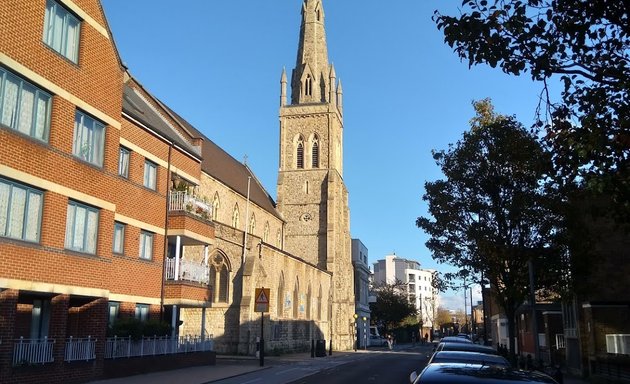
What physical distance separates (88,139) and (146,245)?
6.74 m

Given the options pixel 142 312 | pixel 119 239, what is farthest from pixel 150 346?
pixel 119 239

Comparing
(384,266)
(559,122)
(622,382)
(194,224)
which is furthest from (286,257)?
(384,266)

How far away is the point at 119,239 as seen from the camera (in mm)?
22469

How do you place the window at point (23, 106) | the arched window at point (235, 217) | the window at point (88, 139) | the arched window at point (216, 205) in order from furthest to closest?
the arched window at point (235, 217)
the arched window at point (216, 205)
the window at point (88, 139)
the window at point (23, 106)

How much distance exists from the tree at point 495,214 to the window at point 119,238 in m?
12.9

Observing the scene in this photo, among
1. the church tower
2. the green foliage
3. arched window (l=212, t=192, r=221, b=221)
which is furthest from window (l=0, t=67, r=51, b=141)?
the church tower

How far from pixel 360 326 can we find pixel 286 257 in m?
29.4

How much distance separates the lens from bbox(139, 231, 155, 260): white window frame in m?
24.3

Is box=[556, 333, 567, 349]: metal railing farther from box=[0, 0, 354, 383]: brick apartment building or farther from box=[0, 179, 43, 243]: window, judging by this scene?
box=[0, 179, 43, 243]: window

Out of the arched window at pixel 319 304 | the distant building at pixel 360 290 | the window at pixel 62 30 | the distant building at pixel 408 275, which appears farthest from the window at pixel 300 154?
the distant building at pixel 408 275

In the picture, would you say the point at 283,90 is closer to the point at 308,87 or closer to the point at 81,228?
the point at 308,87

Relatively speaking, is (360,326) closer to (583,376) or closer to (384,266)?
(583,376)

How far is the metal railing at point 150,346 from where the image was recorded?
2011cm

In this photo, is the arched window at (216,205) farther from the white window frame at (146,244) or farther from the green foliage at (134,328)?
the green foliage at (134,328)
